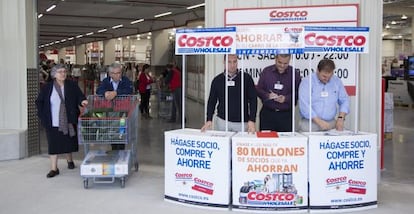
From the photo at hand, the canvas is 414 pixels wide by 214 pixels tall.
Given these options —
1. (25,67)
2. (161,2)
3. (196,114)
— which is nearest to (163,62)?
(161,2)

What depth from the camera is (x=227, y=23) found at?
607cm

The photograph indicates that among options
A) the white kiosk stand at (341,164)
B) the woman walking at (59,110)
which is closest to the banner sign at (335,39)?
the white kiosk stand at (341,164)

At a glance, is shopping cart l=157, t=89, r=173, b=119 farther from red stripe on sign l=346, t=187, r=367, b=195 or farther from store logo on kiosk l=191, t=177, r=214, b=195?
red stripe on sign l=346, t=187, r=367, b=195

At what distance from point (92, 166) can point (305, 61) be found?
2625mm

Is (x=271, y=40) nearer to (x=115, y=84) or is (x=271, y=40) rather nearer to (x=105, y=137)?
(x=105, y=137)

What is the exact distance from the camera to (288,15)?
19.3 ft

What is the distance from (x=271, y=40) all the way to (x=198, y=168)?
135 centimetres

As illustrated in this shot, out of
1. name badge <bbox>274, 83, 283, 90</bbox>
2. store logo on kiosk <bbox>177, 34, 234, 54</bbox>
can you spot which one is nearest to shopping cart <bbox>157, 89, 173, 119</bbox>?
name badge <bbox>274, 83, 283, 90</bbox>

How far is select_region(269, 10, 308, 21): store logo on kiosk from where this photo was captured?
5.85 m

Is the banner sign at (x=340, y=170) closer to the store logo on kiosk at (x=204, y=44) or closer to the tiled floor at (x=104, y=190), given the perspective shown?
the tiled floor at (x=104, y=190)

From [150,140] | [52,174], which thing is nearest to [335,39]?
[52,174]

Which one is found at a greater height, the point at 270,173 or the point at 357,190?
the point at 270,173

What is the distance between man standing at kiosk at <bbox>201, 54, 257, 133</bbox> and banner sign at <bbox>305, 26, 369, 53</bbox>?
768 millimetres

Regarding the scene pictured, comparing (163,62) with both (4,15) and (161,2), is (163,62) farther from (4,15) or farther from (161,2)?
(4,15)
